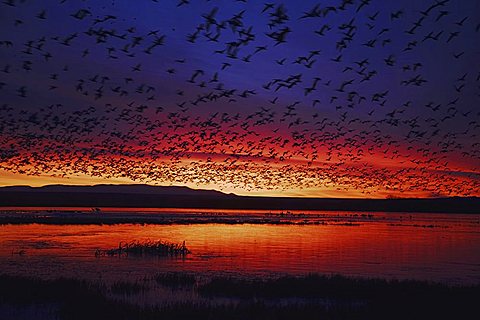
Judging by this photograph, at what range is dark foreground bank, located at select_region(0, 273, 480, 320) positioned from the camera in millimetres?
19391

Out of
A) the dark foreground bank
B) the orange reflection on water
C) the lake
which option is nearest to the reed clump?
the orange reflection on water

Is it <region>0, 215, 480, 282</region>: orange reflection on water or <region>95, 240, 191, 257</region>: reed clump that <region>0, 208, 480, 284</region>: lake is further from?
<region>95, 240, 191, 257</region>: reed clump

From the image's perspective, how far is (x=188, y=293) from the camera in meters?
24.8

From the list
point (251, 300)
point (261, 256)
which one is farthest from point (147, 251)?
point (251, 300)

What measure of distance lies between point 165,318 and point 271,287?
8.02 meters

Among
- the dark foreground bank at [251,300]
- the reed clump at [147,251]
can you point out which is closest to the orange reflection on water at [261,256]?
the reed clump at [147,251]

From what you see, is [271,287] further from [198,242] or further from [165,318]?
[198,242]

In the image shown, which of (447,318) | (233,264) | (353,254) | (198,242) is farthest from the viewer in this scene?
(198,242)

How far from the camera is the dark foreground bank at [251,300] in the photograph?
19.4m

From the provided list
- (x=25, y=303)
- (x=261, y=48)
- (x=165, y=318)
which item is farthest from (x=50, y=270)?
(x=261, y=48)

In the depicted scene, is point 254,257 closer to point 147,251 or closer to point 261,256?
point 261,256

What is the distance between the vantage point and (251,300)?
917 inches

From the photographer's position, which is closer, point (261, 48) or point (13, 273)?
point (261, 48)

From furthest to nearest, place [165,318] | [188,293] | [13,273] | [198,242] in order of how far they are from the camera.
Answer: [198,242] < [13,273] < [188,293] < [165,318]
